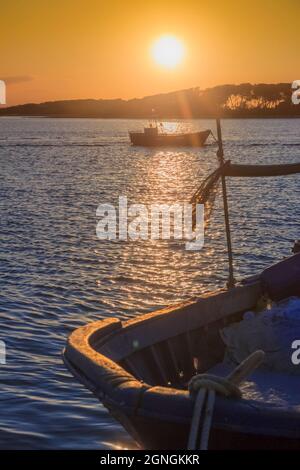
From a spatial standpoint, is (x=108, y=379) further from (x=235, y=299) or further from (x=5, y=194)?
(x=5, y=194)

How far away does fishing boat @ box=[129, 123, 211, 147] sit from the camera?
130875 millimetres

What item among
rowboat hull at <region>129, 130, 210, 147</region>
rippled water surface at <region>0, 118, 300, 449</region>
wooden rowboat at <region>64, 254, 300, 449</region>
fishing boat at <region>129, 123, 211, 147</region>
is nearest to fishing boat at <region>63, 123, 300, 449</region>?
wooden rowboat at <region>64, 254, 300, 449</region>

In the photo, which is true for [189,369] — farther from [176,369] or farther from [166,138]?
[166,138]

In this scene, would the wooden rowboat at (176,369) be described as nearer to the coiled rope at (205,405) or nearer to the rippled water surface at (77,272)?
the coiled rope at (205,405)

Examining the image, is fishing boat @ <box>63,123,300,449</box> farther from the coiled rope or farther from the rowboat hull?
the rowboat hull

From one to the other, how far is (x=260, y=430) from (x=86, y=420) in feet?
18.6

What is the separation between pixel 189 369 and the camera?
39.4ft

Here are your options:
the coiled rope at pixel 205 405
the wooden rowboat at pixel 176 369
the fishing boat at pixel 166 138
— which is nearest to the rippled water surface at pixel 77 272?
the wooden rowboat at pixel 176 369

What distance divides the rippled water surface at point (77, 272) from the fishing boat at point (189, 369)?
1.86m

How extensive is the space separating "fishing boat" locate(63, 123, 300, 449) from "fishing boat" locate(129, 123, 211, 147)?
118 m

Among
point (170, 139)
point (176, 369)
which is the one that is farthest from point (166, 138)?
point (176, 369)

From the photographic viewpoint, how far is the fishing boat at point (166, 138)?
131 metres

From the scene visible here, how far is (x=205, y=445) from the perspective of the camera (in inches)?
312

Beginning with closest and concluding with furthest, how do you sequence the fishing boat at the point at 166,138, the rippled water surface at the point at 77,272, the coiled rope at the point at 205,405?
the coiled rope at the point at 205,405 < the rippled water surface at the point at 77,272 < the fishing boat at the point at 166,138
